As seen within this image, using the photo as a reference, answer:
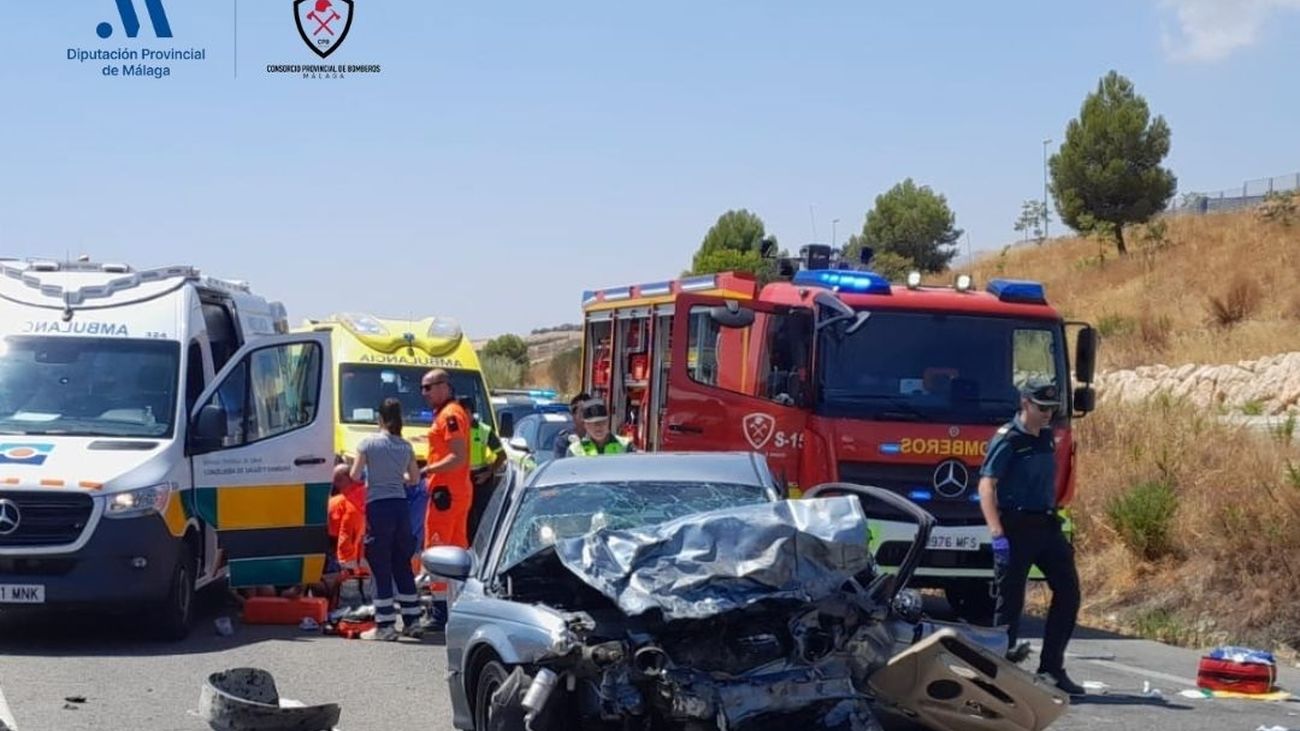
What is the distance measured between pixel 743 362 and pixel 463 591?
6084mm

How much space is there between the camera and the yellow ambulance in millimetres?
17641

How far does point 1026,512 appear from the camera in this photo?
1005 centimetres

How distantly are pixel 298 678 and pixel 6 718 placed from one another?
1.99 metres

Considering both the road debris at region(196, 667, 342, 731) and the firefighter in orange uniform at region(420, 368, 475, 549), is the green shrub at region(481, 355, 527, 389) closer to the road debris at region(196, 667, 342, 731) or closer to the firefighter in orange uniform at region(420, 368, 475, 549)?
the firefighter in orange uniform at region(420, 368, 475, 549)

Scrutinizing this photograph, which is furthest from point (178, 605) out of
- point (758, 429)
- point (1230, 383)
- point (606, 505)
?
point (1230, 383)

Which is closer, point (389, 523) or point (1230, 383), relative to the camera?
point (389, 523)

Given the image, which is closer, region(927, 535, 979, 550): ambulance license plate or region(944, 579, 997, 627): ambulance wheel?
region(927, 535, 979, 550): ambulance license plate

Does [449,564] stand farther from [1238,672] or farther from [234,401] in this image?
[234,401]

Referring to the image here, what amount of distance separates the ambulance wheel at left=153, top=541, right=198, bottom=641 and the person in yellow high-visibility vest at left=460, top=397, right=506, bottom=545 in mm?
3263

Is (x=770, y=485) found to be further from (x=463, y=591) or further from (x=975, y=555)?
(x=975, y=555)

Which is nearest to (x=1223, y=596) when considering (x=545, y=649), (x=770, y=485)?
(x=770, y=485)

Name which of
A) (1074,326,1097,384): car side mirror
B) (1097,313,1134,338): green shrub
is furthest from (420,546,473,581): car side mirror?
(1097,313,1134,338): green shrub

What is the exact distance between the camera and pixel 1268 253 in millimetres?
43469

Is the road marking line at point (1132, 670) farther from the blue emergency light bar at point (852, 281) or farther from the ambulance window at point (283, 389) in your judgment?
the ambulance window at point (283, 389)
